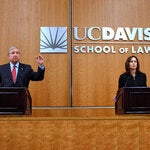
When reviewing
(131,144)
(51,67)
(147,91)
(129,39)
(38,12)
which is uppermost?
(38,12)

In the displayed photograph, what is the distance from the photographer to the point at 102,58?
612 cm

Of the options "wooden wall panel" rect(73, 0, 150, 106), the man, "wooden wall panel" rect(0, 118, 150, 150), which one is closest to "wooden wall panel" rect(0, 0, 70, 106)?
"wooden wall panel" rect(73, 0, 150, 106)

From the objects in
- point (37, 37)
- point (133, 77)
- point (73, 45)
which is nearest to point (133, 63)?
point (133, 77)

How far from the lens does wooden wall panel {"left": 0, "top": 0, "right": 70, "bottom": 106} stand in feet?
19.9

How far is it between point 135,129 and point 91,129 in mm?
381

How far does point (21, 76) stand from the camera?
367 centimetres

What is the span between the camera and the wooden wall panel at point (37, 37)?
19.9 ft

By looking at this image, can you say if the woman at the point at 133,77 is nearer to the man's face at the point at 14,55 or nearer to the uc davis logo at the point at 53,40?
the man's face at the point at 14,55

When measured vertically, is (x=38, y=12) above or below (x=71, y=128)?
above

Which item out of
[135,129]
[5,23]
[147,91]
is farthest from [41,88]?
[135,129]

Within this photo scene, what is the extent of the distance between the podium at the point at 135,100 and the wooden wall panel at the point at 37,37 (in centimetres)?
295

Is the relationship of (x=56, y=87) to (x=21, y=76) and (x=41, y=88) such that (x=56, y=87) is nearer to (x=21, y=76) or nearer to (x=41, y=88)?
(x=41, y=88)

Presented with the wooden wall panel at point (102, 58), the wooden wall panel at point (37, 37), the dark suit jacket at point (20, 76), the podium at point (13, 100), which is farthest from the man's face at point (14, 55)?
the wooden wall panel at point (102, 58)

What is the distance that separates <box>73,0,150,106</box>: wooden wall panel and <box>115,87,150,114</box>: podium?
286 centimetres
